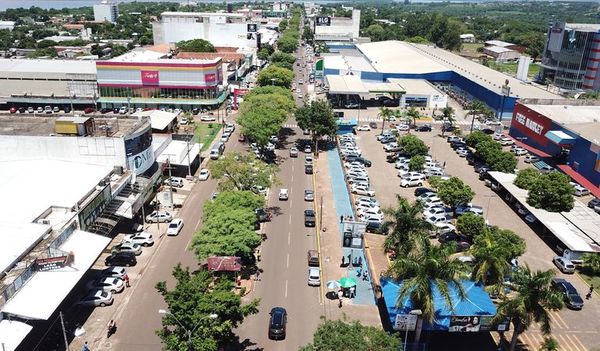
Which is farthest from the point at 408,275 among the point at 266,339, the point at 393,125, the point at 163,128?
the point at 393,125

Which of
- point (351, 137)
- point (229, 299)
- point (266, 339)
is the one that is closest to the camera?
point (229, 299)

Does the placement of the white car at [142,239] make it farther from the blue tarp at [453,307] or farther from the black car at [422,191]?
the black car at [422,191]

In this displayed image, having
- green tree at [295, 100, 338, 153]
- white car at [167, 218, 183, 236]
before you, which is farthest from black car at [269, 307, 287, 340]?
green tree at [295, 100, 338, 153]

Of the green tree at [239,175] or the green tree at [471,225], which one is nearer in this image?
the green tree at [471,225]

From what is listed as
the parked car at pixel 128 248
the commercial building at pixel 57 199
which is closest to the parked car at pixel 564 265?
the parked car at pixel 128 248

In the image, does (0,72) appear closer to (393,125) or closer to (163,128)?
(163,128)

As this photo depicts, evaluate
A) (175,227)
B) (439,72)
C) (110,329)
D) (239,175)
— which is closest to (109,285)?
(110,329)

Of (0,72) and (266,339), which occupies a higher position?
(0,72)
